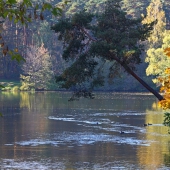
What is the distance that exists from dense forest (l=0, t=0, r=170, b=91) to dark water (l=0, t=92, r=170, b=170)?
33.9 meters

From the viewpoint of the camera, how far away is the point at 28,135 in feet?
135

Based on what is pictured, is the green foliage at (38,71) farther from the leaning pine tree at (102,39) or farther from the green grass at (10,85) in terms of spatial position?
the leaning pine tree at (102,39)

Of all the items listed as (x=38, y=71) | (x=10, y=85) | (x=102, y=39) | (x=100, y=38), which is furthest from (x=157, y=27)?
(x=102, y=39)

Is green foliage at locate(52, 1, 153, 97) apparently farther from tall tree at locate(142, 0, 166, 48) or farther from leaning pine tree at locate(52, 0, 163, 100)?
tall tree at locate(142, 0, 166, 48)

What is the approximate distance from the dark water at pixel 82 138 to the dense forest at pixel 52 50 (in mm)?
33857

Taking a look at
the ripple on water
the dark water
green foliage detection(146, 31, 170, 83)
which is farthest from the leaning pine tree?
green foliage detection(146, 31, 170, 83)

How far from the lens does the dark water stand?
98.1ft

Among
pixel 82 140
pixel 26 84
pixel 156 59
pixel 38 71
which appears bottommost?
pixel 82 140

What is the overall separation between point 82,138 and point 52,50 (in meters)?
76.9

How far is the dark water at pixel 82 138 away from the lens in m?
29.9

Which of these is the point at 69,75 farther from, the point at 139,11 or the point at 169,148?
the point at 139,11

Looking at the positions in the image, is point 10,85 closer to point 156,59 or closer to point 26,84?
point 26,84

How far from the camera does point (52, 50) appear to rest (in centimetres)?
11538

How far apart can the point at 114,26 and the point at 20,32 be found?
89.5 metres
